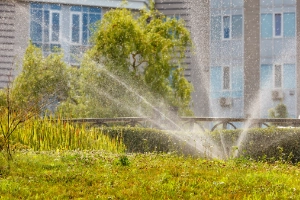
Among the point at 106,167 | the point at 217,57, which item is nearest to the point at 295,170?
the point at 106,167

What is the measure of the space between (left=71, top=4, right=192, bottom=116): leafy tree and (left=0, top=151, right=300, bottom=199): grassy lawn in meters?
10.4

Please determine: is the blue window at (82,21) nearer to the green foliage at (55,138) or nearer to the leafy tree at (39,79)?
the leafy tree at (39,79)

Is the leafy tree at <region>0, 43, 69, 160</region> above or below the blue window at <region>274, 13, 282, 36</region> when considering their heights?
below

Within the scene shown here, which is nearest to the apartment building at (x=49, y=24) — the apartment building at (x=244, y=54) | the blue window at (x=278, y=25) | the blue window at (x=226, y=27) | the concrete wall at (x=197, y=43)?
the concrete wall at (x=197, y=43)

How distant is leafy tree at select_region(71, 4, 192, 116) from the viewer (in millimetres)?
22359

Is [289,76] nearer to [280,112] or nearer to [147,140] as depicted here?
[280,112]

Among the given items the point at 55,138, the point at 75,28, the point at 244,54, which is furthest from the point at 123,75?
the point at 244,54

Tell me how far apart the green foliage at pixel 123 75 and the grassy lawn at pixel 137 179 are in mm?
10283

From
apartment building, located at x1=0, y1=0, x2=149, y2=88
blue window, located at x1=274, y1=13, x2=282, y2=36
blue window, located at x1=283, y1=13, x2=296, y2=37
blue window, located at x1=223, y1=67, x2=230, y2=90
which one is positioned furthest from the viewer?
blue window, located at x1=223, y1=67, x2=230, y2=90

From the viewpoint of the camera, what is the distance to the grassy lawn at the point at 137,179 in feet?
28.4

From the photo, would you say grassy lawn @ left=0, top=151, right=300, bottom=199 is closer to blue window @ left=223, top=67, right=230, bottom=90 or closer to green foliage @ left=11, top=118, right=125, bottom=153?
green foliage @ left=11, top=118, right=125, bottom=153

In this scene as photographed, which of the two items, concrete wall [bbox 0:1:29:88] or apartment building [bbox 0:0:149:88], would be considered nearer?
concrete wall [bbox 0:1:29:88]

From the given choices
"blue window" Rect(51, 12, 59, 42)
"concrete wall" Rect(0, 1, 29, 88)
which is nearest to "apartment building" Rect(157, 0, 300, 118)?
"blue window" Rect(51, 12, 59, 42)

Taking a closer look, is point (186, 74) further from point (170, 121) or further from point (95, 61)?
point (170, 121)
